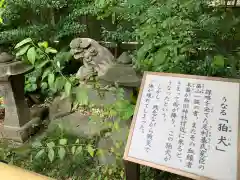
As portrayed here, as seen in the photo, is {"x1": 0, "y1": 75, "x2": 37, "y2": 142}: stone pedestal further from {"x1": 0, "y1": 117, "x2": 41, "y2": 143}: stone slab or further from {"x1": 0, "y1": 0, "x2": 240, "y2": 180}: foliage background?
{"x1": 0, "y1": 0, "x2": 240, "y2": 180}: foliage background

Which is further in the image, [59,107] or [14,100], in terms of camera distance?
[59,107]

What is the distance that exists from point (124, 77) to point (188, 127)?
719 mm

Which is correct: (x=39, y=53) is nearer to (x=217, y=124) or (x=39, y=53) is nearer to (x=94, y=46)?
(x=94, y=46)

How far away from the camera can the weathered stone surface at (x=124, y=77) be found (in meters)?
1.99

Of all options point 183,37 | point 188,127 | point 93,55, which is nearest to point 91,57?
point 93,55

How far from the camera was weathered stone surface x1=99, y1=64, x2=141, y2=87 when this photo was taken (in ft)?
6.54

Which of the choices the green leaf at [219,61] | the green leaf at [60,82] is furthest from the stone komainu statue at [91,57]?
the green leaf at [219,61]

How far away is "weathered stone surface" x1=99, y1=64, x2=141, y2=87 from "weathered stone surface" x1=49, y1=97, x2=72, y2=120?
48.5 inches

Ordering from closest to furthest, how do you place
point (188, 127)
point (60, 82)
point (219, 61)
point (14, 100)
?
Answer: point (188, 127)
point (219, 61)
point (60, 82)
point (14, 100)

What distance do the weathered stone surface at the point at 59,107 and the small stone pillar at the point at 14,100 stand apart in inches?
13.9

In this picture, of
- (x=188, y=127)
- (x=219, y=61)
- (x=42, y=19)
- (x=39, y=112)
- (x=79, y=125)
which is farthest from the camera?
(x=42, y=19)

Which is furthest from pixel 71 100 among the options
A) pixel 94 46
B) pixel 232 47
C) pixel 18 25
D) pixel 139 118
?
pixel 232 47

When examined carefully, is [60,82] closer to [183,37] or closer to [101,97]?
[101,97]

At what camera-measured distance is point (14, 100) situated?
109 inches
